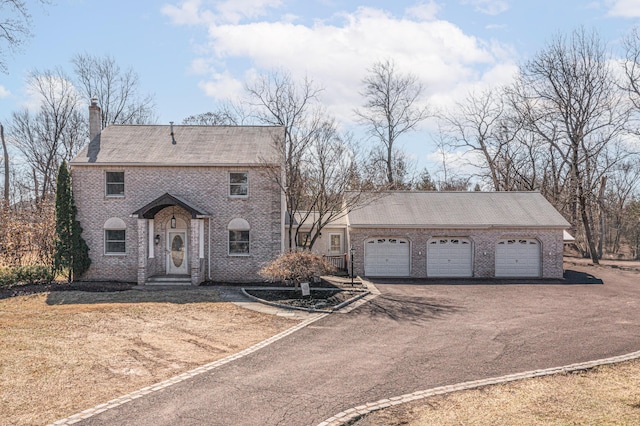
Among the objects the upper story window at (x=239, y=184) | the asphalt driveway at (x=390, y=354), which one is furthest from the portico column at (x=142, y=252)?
the asphalt driveway at (x=390, y=354)

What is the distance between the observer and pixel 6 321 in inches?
507

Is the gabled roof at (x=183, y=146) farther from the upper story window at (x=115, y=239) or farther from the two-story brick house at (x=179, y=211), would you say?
the upper story window at (x=115, y=239)

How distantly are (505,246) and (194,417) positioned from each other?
2004 cm

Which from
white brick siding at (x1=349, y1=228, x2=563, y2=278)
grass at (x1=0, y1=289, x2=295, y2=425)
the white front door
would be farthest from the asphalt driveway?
the white front door

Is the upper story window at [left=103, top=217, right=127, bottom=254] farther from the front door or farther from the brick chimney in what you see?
the brick chimney

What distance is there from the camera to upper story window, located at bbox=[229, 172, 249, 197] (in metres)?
21.1

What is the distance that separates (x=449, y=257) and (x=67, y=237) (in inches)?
674

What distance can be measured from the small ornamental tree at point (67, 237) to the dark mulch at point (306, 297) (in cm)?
769

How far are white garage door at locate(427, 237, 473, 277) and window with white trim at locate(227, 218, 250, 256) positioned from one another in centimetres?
877

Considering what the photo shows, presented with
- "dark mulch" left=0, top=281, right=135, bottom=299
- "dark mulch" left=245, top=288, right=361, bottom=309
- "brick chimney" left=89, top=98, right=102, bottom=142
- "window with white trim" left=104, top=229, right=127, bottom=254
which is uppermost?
"brick chimney" left=89, top=98, right=102, bottom=142

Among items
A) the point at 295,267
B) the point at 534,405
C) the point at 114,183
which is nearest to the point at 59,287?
the point at 114,183

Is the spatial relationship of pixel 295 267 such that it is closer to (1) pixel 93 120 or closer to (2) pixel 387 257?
(2) pixel 387 257

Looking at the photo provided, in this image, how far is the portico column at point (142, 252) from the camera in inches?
767

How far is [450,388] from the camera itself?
320 inches
